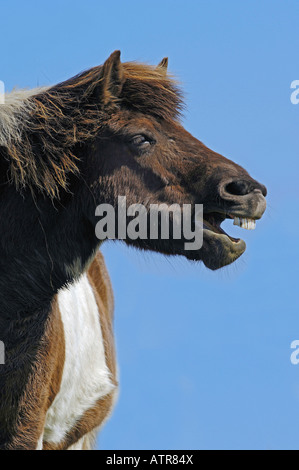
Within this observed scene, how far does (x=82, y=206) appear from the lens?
4.72 meters

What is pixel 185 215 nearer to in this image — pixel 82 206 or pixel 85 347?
pixel 82 206

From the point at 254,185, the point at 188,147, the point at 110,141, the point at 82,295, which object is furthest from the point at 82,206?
the point at 82,295

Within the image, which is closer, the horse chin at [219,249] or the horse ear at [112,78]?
the horse chin at [219,249]

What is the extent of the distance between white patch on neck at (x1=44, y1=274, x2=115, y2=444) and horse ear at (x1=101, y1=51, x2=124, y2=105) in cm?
165

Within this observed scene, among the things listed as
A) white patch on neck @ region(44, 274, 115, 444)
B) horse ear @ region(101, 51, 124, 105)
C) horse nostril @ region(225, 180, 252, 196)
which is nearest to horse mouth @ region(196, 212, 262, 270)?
horse nostril @ region(225, 180, 252, 196)

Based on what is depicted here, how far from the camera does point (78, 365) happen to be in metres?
6.24

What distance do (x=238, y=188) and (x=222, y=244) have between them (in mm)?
368

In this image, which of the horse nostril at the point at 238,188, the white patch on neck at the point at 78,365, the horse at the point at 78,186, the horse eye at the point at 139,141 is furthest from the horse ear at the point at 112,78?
the white patch on neck at the point at 78,365

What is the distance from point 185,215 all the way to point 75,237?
2.43 ft

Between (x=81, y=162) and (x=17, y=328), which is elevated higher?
(x=81, y=162)

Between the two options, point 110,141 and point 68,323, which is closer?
point 110,141

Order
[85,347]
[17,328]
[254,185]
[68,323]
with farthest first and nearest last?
1. [85,347]
2. [68,323]
3. [17,328]
4. [254,185]

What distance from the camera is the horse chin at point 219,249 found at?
180 inches

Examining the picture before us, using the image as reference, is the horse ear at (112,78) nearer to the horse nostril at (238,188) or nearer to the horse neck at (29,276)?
the horse neck at (29,276)
